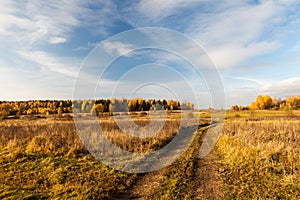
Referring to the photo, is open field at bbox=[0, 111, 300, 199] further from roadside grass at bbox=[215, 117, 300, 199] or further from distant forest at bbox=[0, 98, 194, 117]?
distant forest at bbox=[0, 98, 194, 117]

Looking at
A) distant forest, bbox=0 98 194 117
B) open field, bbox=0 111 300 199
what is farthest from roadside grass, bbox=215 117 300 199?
distant forest, bbox=0 98 194 117

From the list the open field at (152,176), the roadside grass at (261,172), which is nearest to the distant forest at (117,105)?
the open field at (152,176)

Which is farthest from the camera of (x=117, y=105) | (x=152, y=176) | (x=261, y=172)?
(x=117, y=105)

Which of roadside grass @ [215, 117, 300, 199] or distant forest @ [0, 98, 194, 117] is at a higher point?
distant forest @ [0, 98, 194, 117]

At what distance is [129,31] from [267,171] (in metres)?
11.3

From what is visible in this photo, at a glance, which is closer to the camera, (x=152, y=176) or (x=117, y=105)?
(x=152, y=176)

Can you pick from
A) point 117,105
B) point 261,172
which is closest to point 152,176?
point 261,172

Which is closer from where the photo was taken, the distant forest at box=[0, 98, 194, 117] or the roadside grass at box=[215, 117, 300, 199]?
the roadside grass at box=[215, 117, 300, 199]

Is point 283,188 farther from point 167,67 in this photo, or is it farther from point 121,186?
point 167,67

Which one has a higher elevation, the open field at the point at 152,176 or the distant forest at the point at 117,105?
the distant forest at the point at 117,105

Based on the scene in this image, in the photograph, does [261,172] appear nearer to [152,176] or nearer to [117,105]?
[152,176]

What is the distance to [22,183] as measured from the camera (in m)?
6.82

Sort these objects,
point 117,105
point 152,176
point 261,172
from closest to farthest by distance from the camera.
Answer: point 261,172 → point 152,176 → point 117,105

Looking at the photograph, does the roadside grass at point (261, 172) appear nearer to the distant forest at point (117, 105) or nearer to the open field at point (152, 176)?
the open field at point (152, 176)
